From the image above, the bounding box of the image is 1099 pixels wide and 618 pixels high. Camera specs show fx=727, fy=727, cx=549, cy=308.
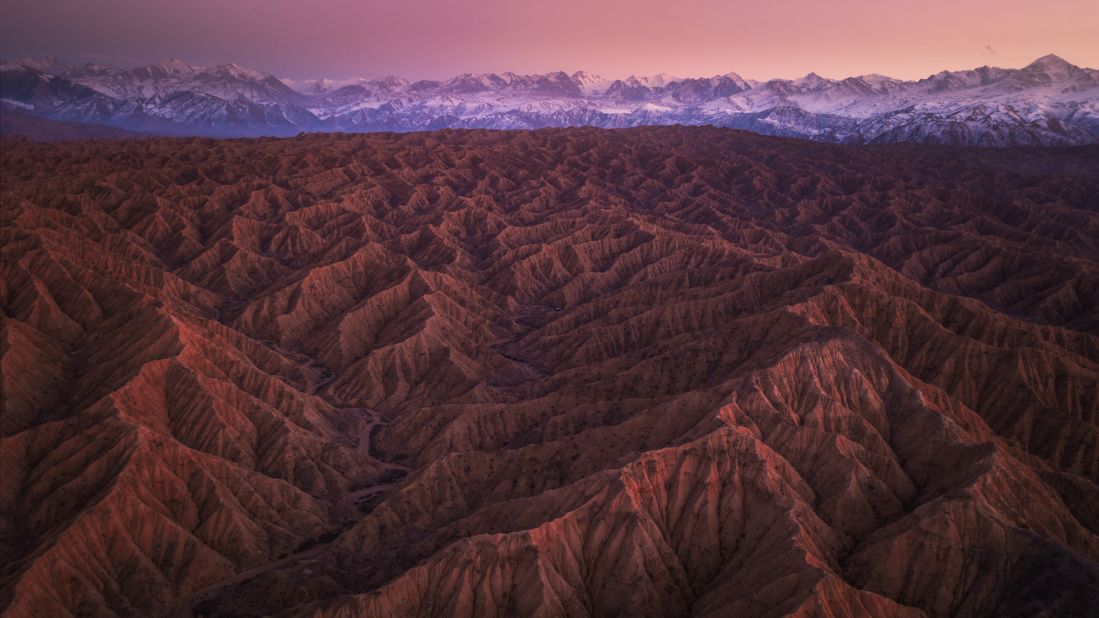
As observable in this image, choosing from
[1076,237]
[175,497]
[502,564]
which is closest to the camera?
[502,564]

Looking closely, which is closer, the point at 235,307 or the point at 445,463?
the point at 445,463

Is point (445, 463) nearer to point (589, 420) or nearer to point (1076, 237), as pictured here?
point (589, 420)

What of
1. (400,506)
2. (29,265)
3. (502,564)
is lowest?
(400,506)

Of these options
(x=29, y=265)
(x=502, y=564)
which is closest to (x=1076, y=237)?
(x=502, y=564)

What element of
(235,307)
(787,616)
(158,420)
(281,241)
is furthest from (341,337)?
(787,616)

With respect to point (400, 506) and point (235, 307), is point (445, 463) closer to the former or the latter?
point (400, 506)

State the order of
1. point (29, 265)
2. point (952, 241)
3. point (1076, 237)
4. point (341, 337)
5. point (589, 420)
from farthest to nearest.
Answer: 1. point (1076, 237)
2. point (952, 241)
3. point (341, 337)
4. point (29, 265)
5. point (589, 420)

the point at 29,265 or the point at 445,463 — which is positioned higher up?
the point at 29,265
